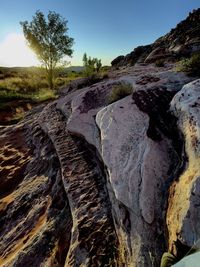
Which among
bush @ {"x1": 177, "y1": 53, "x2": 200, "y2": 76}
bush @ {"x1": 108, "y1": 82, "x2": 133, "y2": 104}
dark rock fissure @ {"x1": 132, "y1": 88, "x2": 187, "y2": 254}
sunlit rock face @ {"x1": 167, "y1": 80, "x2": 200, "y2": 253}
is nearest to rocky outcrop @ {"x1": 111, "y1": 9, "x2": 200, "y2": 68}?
bush @ {"x1": 177, "y1": 53, "x2": 200, "y2": 76}

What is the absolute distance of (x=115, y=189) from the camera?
4.54 metres

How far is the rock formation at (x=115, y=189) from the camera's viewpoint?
3664 mm

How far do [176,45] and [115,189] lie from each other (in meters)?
26.6

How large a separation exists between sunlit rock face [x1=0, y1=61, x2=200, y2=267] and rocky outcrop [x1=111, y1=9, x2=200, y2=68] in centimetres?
1186

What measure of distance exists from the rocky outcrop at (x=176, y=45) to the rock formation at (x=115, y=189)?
11894mm

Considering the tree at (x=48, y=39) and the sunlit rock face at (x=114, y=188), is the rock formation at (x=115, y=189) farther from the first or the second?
the tree at (x=48, y=39)

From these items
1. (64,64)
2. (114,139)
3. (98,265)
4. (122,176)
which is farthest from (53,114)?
(64,64)

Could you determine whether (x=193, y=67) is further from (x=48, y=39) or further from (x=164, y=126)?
(x=48, y=39)

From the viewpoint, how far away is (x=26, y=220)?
18.9 ft

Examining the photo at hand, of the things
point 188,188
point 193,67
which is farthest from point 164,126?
point 193,67

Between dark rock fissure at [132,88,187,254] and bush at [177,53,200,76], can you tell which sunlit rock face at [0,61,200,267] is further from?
bush at [177,53,200,76]

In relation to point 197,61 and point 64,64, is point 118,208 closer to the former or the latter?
point 197,61

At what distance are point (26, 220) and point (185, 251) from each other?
3.78 metres

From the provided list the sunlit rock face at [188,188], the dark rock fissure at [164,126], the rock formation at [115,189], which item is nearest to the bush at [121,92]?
the rock formation at [115,189]
